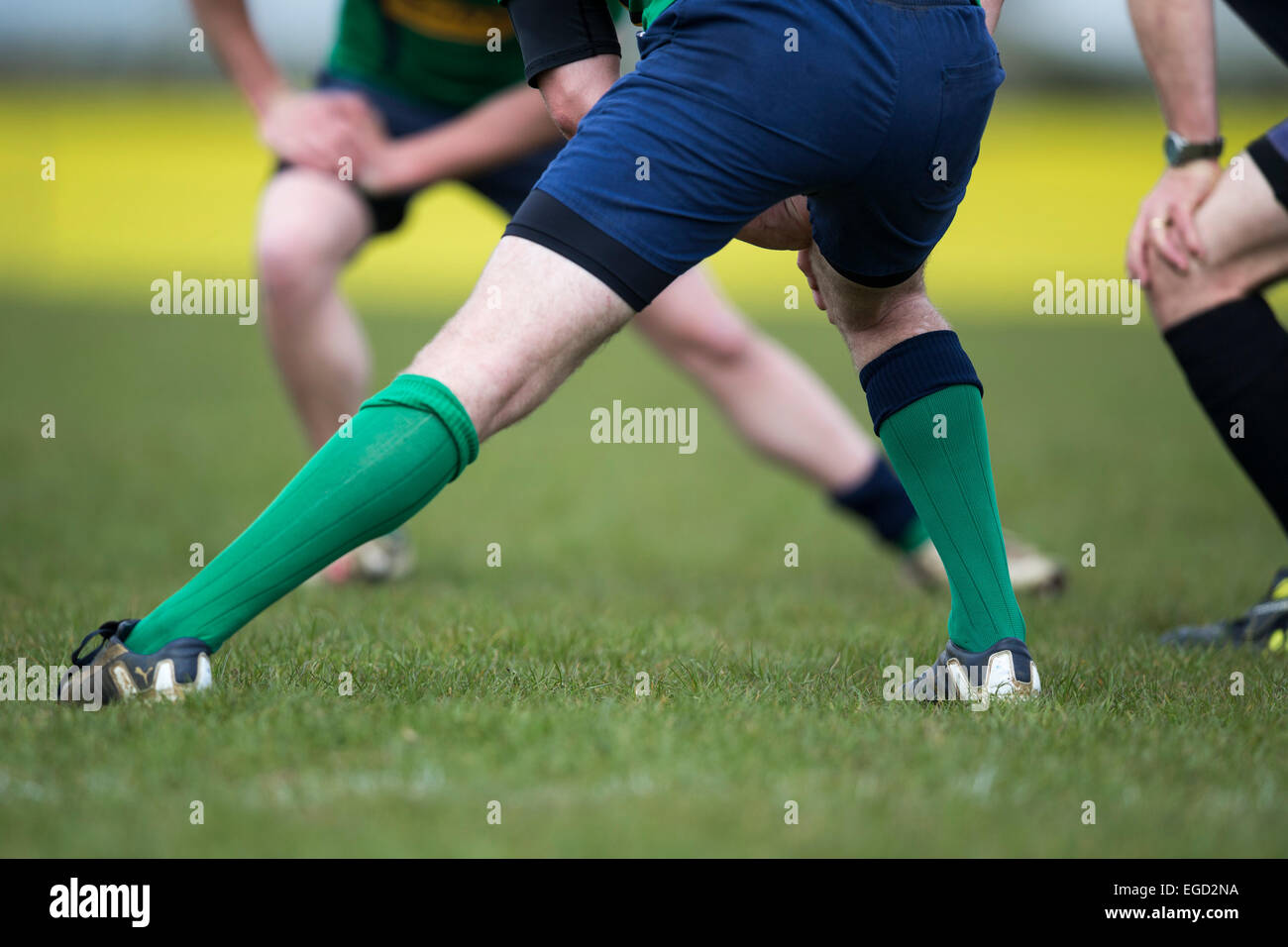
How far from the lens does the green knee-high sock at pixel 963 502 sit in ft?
8.57

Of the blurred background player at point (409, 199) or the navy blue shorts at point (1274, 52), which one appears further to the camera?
the blurred background player at point (409, 199)

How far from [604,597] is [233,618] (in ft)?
6.63

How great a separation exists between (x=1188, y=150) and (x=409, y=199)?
233cm

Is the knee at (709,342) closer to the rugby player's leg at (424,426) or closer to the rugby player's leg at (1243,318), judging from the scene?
the rugby player's leg at (1243,318)

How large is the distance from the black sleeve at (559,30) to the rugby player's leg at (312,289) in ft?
5.92

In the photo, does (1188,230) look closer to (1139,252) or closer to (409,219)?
(1139,252)

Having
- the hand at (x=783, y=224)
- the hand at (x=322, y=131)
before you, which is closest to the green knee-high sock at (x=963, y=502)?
the hand at (x=783, y=224)

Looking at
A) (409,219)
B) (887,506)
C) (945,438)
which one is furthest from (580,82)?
(409,219)

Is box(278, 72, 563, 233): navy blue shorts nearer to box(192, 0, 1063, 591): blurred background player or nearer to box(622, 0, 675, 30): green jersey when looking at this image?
box(192, 0, 1063, 591): blurred background player

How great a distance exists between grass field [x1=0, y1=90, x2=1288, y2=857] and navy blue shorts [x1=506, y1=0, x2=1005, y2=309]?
32.2 inches

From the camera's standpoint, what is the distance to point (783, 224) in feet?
8.05

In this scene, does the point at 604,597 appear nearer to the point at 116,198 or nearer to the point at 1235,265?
the point at 1235,265

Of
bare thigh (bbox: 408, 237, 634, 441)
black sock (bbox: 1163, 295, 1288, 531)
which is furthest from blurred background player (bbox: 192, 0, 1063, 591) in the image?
bare thigh (bbox: 408, 237, 634, 441)
